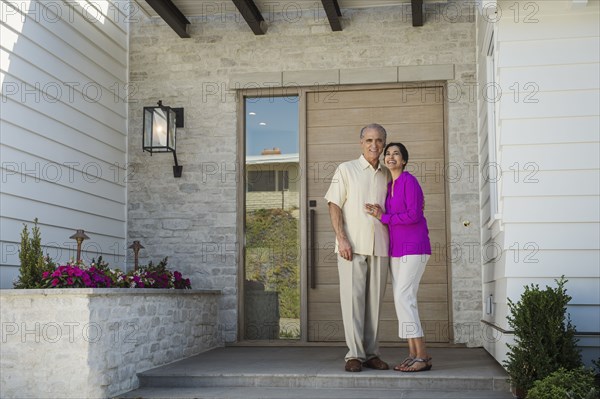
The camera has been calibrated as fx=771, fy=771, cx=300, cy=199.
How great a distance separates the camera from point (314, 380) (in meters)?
4.96

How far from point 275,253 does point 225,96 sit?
1.57 metres

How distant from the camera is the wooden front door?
694cm

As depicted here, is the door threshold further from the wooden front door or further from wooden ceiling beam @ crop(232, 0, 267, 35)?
wooden ceiling beam @ crop(232, 0, 267, 35)

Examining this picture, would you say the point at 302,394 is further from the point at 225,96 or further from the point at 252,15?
the point at 252,15

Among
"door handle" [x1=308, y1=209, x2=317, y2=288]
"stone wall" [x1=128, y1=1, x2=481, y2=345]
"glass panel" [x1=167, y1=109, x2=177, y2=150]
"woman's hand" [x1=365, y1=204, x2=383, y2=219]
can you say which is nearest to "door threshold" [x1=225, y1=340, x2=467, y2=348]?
"stone wall" [x1=128, y1=1, x2=481, y2=345]

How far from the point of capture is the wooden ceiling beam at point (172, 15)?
676 centimetres

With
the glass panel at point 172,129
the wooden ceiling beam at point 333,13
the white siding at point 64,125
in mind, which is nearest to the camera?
the white siding at point 64,125

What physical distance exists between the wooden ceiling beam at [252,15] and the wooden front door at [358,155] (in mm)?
791

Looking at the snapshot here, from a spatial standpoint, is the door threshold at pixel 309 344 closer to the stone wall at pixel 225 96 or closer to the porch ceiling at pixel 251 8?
the stone wall at pixel 225 96

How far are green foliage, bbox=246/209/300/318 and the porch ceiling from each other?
1.77 m

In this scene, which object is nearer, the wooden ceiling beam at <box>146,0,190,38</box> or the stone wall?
the wooden ceiling beam at <box>146,0,190,38</box>

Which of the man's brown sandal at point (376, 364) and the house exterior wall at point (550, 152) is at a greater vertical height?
the house exterior wall at point (550, 152)

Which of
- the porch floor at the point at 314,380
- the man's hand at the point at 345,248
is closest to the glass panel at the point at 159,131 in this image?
the porch floor at the point at 314,380

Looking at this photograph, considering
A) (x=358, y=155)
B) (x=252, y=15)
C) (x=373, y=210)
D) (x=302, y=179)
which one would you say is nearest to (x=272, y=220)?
(x=302, y=179)
